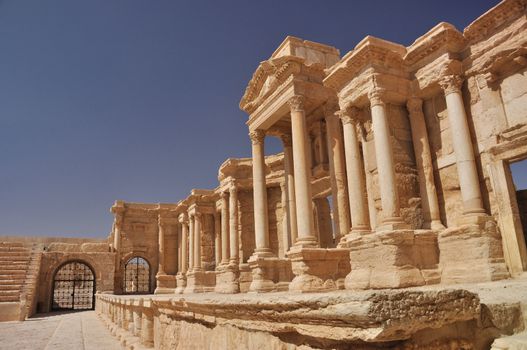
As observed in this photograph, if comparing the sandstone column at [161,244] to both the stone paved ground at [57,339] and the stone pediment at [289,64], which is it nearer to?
the stone paved ground at [57,339]

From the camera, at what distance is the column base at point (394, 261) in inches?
346

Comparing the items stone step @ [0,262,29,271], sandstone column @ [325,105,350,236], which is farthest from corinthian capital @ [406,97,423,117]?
stone step @ [0,262,29,271]

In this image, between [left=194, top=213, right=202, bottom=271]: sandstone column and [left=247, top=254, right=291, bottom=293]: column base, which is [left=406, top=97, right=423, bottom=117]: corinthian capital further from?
[left=194, top=213, right=202, bottom=271]: sandstone column

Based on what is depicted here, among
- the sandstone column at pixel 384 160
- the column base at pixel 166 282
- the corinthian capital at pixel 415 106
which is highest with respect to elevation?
the corinthian capital at pixel 415 106

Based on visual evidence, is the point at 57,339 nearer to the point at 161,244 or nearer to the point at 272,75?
the point at 272,75

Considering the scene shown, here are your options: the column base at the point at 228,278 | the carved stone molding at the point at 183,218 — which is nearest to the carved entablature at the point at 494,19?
the column base at the point at 228,278

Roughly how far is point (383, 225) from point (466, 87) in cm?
397

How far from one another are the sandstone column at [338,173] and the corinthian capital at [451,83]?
12.8ft

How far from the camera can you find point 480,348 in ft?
10.2

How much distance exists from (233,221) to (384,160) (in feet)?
42.6

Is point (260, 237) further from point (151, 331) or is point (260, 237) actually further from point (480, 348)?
point (480, 348)

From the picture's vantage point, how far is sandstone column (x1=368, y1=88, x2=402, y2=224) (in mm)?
9711

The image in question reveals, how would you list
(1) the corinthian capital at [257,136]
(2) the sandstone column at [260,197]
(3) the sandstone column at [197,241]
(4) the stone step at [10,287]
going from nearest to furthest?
(2) the sandstone column at [260,197]
(1) the corinthian capital at [257,136]
(4) the stone step at [10,287]
(3) the sandstone column at [197,241]

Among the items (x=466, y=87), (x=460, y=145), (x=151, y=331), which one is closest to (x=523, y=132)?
(x=460, y=145)
